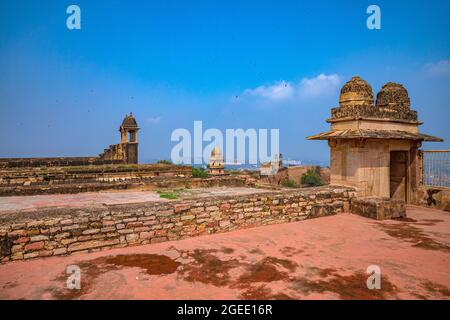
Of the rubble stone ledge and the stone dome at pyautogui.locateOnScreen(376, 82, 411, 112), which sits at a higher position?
the stone dome at pyautogui.locateOnScreen(376, 82, 411, 112)

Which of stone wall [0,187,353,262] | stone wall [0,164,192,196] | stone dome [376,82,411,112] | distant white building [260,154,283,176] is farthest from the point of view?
distant white building [260,154,283,176]

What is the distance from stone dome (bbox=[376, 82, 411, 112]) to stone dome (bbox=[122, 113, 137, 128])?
57.4 ft

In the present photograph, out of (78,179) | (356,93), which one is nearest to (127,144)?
(78,179)

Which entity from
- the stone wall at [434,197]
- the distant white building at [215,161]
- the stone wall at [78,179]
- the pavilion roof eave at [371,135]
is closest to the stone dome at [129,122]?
the distant white building at [215,161]

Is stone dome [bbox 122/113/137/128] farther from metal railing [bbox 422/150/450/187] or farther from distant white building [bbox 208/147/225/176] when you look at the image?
metal railing [bbox 422/150/450/187]

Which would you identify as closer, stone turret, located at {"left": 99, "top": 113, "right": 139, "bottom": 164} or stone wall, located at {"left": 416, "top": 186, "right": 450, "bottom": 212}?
stone wall, located at {"left": 416, "top": 186, "right": 450, "bottom": 212}

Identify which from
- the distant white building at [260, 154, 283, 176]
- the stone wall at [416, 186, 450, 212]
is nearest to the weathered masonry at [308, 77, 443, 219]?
the stone wall at [416, 186, 450, 212]

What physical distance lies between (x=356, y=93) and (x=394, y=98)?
1665mm

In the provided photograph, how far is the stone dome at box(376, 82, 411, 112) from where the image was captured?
10.0 meters

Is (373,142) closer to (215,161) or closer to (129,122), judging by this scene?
(215,161)

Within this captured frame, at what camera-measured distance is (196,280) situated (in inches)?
169
